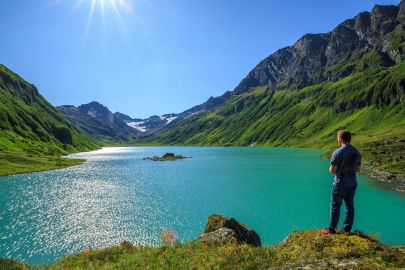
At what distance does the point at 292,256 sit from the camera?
15.8m

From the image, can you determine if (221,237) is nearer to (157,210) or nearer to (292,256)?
(292,256)

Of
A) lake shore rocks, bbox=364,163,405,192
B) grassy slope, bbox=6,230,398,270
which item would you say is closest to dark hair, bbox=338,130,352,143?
grassy slope, bbox=6,230,398,270

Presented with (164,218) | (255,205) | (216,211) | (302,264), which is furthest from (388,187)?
(302,264)

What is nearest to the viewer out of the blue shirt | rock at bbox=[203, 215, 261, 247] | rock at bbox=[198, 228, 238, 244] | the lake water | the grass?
the blue shirt

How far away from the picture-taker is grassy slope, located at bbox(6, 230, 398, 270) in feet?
43.6

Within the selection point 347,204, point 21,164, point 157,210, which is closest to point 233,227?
point 347,204

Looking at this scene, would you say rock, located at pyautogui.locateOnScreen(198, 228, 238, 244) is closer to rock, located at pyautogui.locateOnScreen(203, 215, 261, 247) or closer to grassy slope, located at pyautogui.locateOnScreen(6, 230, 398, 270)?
grassy slope, located at pyautogui.locateOnScreen(6, 230, 398, 270)

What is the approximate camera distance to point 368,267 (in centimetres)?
1217

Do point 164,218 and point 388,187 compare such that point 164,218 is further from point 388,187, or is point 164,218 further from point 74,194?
point 388,187

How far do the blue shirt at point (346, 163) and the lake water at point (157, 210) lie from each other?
29.3 meters

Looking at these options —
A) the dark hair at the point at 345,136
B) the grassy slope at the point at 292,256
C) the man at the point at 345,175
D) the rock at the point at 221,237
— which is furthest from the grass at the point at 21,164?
the dark hair at the point at 345,136

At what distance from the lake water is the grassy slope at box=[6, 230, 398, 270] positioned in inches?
1065

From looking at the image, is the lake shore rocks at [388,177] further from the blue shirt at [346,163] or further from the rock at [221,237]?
the blue shirt at [346,163]

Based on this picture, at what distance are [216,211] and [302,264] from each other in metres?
52.2
